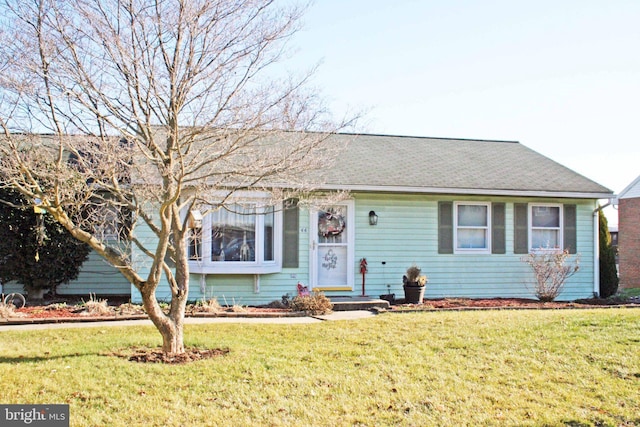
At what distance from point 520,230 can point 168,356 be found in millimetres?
9610

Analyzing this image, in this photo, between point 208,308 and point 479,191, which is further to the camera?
point 479,191

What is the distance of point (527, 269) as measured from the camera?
14.0 meters

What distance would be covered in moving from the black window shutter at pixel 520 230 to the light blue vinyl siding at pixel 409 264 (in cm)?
9

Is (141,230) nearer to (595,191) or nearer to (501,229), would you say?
(501,229)

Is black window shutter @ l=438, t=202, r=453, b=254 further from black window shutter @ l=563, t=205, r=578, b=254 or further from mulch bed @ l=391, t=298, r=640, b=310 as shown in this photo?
black window shutter @ l=563, t=205, r=578, b=254

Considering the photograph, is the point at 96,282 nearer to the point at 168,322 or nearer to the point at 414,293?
the point at 414,293

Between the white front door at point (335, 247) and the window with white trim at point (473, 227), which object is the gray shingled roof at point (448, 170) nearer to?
the window with white trim at point (473, 227)

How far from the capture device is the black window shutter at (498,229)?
1381 cm

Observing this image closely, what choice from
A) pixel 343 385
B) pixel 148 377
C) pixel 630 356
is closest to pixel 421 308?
pixel 630 356

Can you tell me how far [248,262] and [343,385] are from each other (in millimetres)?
6681

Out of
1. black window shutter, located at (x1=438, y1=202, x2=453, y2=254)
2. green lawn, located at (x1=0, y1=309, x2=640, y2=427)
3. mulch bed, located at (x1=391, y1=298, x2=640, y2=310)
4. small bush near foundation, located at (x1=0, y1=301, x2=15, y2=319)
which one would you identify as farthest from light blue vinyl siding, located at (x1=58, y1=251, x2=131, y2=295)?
black window shutter, located at (x1=438, y1=202, x2=453, y2=254)

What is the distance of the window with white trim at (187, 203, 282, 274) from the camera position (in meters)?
12.2

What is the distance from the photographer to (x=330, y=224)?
516 inches

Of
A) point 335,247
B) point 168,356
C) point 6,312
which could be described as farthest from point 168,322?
point 335,247
